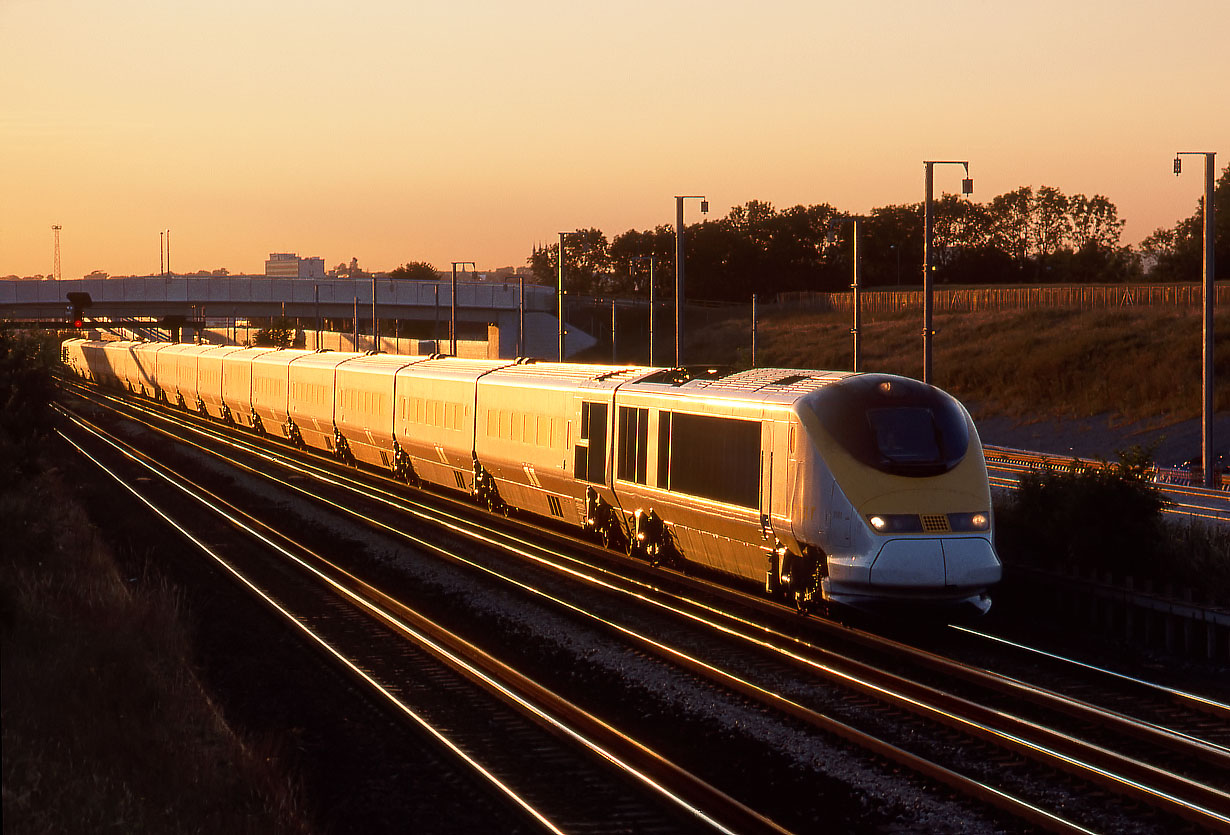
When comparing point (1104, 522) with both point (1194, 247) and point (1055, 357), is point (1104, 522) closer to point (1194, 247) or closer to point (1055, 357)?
point (1055, 357)

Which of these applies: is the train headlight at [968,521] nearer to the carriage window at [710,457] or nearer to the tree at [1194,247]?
the carriage window at [710,457]

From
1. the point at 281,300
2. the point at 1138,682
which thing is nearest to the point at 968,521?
the point at 1138,682

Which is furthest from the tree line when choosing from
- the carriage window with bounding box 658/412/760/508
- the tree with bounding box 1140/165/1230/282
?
the carriage window with bounding box 658/412/760/508

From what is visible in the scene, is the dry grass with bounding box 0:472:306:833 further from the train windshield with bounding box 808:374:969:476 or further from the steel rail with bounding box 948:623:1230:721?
the steel rail with bounding box 948:623:1230:721

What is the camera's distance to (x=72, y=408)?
242 feet

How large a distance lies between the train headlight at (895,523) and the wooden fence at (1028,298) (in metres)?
54.8

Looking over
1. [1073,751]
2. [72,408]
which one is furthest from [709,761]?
[72,408]

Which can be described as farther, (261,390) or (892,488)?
(261,390)

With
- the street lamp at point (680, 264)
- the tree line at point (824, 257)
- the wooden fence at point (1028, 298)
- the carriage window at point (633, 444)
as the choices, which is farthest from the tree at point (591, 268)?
the carriage window at point (633, 444)

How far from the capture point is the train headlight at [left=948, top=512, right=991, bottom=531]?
632 inches

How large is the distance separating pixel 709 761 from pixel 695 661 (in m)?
3.40

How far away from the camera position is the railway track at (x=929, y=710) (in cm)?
1071

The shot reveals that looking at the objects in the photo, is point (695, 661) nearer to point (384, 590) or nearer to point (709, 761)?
point (709, 761)

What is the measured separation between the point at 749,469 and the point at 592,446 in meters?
5.98
